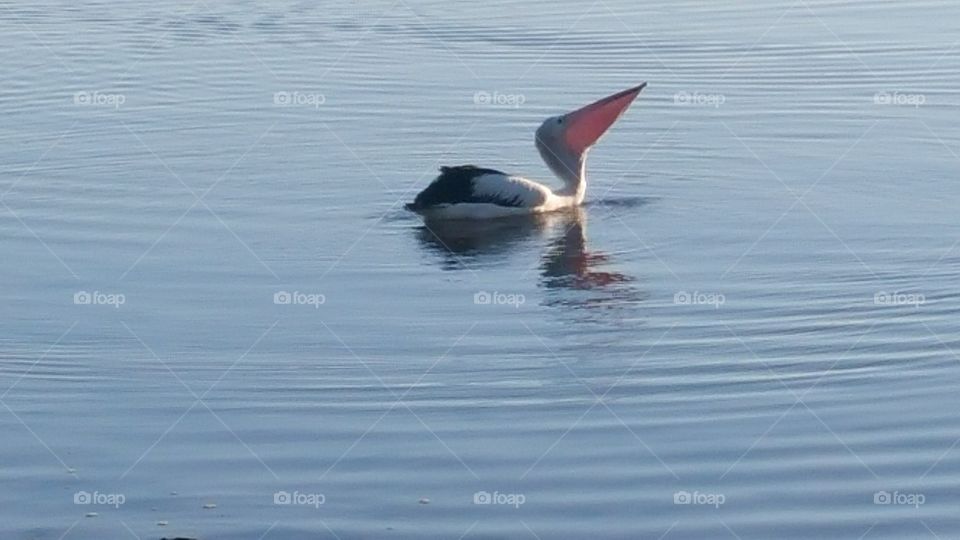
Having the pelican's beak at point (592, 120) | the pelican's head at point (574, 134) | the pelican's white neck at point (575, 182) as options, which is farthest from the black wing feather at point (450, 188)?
the pelican's beak at point (592, 120)

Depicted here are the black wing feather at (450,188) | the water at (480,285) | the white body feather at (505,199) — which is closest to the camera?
the water at (480,285)

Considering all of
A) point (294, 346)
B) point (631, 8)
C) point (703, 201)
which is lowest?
point (294, 346)

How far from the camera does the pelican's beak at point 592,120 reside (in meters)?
14.3

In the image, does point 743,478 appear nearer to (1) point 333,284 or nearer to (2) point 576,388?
(2) point 576,388

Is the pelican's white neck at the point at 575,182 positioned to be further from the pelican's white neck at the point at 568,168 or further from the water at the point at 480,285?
the water at the point at 480,285

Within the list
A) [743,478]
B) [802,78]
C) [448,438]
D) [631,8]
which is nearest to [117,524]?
[448,438]

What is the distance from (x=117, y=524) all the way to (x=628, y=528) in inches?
75.0

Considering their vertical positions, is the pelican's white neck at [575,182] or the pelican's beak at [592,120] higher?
the pelican's beak at [592,120]

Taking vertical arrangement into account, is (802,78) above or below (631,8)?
below

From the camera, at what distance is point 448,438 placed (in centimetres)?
867

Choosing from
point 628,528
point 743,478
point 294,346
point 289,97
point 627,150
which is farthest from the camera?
point 289,97

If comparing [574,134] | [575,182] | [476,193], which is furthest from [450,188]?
[574,134]

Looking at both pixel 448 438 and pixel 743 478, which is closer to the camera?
pixel 743 478

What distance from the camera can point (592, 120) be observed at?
14.4m
